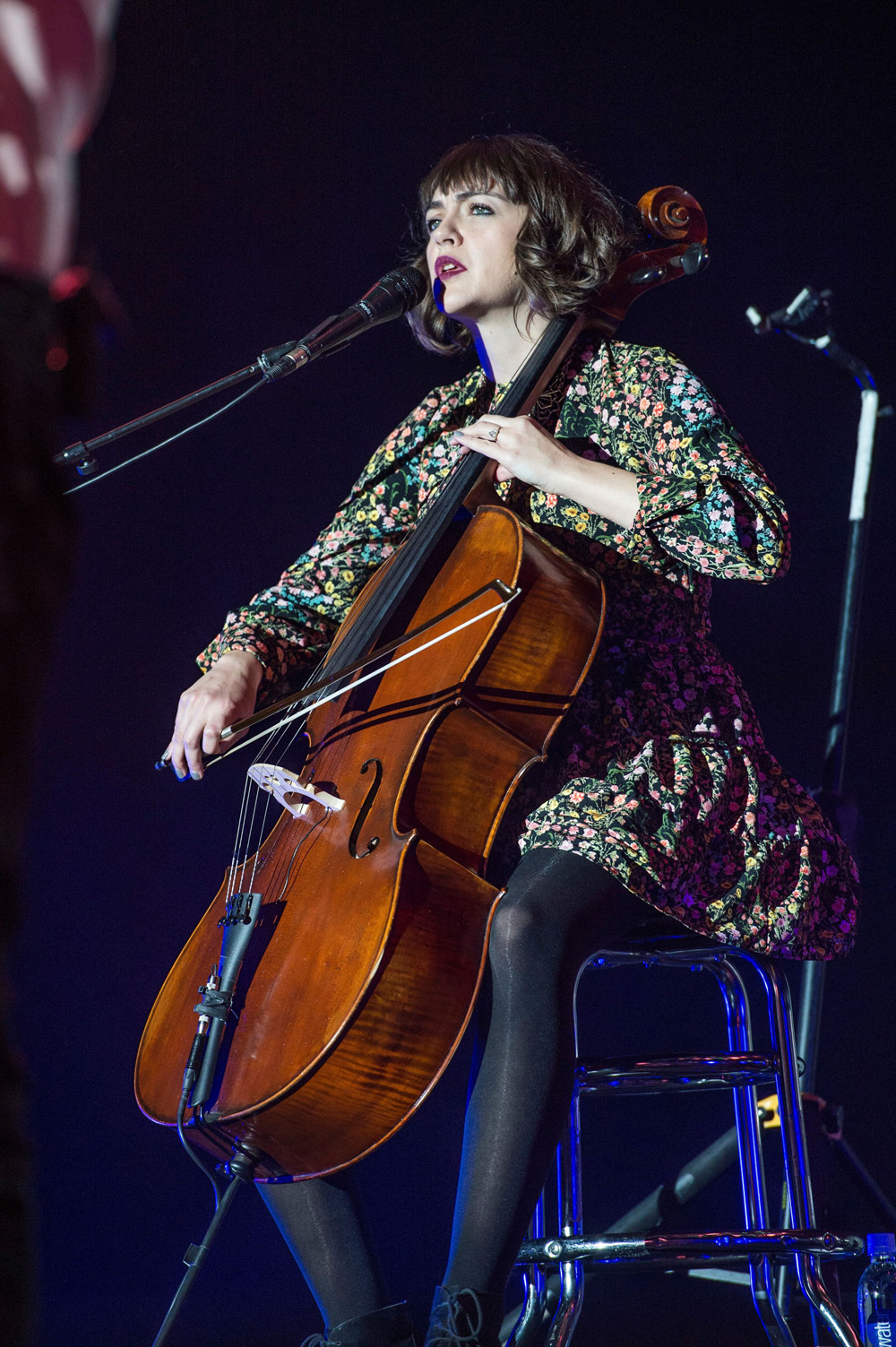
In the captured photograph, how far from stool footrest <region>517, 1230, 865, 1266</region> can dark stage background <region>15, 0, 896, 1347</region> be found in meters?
0.93

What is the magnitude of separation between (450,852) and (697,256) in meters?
1.00

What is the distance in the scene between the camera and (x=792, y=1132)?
56.6 inches

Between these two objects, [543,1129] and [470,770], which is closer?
[543,1129]

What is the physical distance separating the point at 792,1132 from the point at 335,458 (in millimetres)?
1562

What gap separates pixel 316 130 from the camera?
2408mm

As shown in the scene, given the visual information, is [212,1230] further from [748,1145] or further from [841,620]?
[841,620]

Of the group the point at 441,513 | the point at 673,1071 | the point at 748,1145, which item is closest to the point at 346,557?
the point at 441,513

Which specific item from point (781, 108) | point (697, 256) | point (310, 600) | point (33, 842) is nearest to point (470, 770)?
point (310, 600)

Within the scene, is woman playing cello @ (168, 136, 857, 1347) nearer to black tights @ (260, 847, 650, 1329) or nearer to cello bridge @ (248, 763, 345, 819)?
black tights @ (260, 847, 650, 1329)

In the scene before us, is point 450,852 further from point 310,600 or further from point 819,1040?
point 819,1040

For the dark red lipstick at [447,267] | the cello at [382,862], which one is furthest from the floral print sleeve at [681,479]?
the dark red lipstick at [447,267]

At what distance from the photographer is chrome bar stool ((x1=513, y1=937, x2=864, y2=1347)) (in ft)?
4.31

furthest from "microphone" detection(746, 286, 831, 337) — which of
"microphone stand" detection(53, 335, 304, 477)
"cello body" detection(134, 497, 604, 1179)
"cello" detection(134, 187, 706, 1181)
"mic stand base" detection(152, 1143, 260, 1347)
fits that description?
"mic stand base" detection(152, 1143, 260, 1347)

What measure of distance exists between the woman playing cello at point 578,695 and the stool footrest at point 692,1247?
0.48 feet
